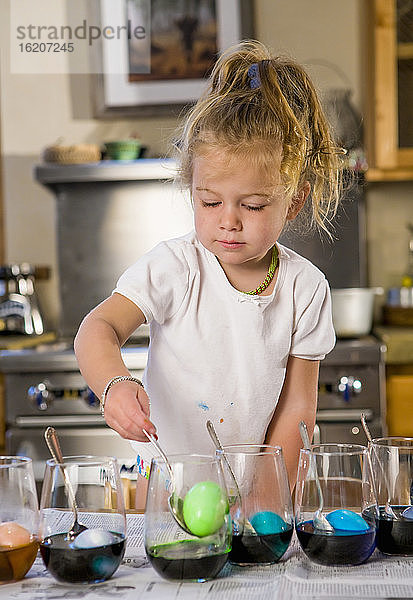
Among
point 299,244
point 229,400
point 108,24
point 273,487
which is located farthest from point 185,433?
point 299,244

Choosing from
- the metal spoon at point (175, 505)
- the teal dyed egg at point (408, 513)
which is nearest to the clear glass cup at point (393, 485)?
the teal dyed egg at point (408, 513)

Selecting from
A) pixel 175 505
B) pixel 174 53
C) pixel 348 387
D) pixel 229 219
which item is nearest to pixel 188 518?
pixel 175 505

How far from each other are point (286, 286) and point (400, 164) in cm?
151

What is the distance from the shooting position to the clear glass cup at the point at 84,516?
0.74 meters

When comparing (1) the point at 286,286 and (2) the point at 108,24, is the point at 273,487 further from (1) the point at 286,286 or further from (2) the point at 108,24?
(2) the point at 108,24

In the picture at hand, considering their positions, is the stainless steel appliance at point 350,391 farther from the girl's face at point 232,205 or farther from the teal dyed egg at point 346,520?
the teal dyed egg at point 346,520

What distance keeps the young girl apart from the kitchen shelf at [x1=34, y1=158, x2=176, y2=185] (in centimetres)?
136

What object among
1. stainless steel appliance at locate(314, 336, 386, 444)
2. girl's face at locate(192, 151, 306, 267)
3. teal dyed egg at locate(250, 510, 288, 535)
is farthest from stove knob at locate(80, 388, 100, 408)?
teal dyed egg at locate(250, 510, 288, 535)

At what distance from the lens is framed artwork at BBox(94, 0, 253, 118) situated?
2.84m

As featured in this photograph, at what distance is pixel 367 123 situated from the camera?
2.73 meters

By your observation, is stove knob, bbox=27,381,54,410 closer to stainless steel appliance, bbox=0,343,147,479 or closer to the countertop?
stainless steel appliance, bbox=0,343,147,479

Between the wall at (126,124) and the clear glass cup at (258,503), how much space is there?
2.21 metres

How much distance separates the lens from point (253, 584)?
0.74 metres

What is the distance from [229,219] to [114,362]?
245mm
